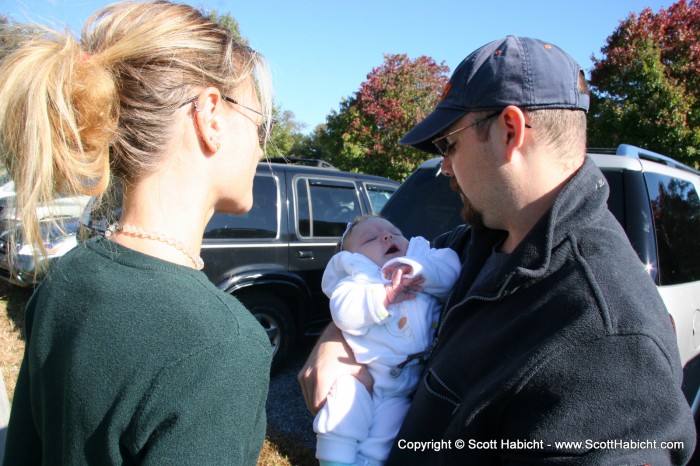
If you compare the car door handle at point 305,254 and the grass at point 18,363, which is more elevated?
the car door handle at point 305,254

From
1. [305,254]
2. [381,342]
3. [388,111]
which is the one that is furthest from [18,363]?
[388,111]

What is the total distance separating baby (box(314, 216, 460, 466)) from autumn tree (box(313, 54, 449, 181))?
14349 mm

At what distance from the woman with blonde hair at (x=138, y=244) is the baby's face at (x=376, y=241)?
1.23 meters

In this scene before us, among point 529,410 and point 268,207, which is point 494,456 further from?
point 268,207

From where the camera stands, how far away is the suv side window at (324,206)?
18.0 feet

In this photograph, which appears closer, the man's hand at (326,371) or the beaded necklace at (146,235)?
the beaded necklace at (146,235)

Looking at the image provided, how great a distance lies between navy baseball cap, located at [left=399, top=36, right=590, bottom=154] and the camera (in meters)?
1.49

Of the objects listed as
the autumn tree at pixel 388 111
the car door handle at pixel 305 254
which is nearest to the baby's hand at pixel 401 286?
the car door handle at pixel 305 254

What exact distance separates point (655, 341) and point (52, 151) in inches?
60.1

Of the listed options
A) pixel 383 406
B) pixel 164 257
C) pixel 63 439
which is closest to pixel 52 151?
pixel 164 257

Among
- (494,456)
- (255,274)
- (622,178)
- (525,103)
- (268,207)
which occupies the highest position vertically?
(525,103)

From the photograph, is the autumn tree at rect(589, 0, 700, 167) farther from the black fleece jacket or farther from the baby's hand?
the black fleece jacket

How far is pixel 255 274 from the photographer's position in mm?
4926

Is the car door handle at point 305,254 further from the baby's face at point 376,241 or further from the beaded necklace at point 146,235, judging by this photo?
the beaded necklace at point 146,235
